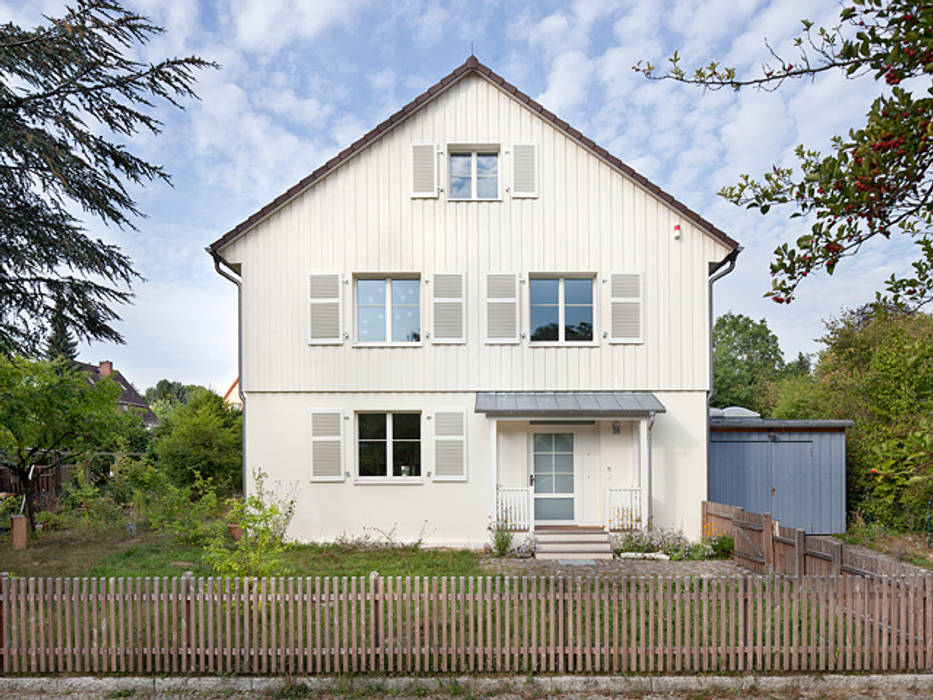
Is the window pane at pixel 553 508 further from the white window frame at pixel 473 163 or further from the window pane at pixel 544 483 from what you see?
the white window frame at pixel 473 163

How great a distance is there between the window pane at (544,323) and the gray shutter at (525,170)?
241cm

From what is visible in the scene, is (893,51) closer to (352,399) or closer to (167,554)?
(352,399)

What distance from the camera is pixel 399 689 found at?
214 inches

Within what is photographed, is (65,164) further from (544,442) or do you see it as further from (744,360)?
(744,360)

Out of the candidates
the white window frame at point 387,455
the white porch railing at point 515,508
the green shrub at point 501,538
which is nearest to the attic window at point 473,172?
the white window frame at point 387,455

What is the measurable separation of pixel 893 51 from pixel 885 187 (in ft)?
1.74

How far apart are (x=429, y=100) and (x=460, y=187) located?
74.6 inches

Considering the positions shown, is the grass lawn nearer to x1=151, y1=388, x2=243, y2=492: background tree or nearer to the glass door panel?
the glass door panel

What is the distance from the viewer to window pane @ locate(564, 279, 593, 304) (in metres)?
12.0

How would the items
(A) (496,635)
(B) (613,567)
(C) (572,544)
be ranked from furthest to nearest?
(C) (572,544) < (B) (613,567) < (A) (496,635)

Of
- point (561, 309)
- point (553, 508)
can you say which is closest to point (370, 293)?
point (561, 309)

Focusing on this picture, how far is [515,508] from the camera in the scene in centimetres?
1126

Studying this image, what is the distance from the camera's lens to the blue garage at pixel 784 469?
12016 millimetres

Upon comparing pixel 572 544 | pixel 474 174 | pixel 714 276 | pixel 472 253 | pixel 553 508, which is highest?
pixel 474 174
